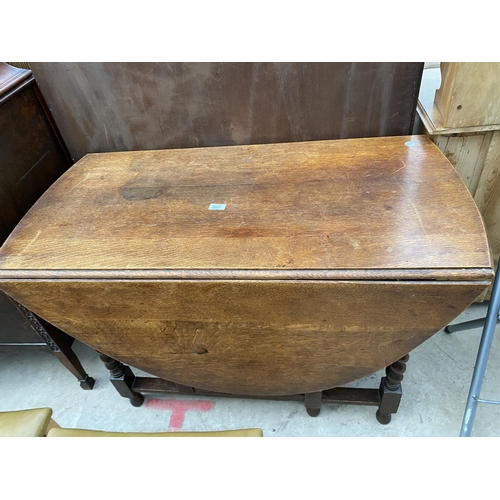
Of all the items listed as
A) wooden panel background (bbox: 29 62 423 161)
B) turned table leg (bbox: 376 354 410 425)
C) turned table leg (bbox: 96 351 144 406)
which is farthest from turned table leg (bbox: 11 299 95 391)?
turned table leg (bbox: 376 354 410 425)

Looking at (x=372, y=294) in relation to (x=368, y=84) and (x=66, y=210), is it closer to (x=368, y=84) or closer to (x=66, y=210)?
(x=368, y=84)

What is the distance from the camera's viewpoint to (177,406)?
144 centimetres

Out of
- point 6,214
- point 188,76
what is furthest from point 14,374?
point 188,76

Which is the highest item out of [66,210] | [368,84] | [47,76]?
[47,76]

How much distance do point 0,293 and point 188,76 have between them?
2.96 feet

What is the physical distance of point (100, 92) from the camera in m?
1.24

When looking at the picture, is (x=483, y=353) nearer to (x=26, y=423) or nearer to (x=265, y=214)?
(x=265, y=214)

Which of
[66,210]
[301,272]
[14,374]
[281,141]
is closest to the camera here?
[301,272]

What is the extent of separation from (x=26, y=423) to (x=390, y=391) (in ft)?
3.44

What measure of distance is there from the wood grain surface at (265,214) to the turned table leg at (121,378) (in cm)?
53

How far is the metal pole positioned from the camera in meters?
1.00

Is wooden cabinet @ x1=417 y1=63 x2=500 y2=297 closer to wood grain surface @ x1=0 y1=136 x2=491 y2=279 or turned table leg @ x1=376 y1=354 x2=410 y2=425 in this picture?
wood grain surface @ x1=0 y1=136 x2=491 y2=279

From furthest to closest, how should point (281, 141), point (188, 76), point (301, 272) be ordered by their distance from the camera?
point (281, 141) → point (188, 76) → point (301, 272)

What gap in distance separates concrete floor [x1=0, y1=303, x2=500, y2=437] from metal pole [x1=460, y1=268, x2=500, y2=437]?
16cm
